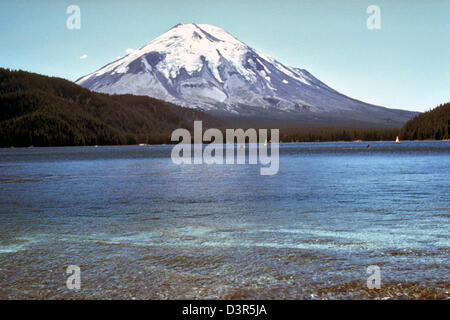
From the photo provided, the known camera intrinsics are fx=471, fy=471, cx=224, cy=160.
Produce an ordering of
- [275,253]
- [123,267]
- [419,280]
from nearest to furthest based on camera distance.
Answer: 1. [419,280]
2. [123,267]
3. [275,253]

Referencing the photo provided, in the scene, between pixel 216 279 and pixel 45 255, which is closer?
pixel 216 279

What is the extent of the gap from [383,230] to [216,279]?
7.53m

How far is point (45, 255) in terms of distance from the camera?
12.8m
